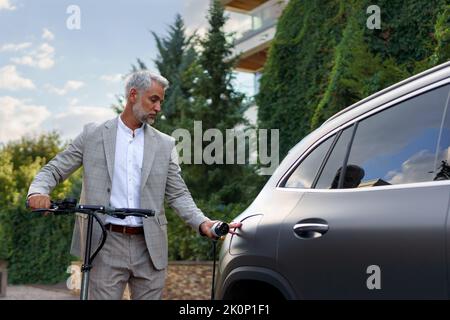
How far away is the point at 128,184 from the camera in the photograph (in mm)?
4359

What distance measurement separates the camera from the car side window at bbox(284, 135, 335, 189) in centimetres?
360

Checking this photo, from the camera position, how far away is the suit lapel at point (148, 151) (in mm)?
4373

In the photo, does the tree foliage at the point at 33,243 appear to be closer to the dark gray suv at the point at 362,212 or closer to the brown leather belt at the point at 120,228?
the brown leather belt at the point at 120,228

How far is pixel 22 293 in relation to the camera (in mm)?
20844

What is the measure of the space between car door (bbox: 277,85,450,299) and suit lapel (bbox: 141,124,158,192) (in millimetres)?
1178

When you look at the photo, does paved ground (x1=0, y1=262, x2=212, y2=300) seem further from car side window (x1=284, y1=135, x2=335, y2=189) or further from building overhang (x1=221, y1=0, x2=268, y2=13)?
building overhang (x1=221, y1=0, x2=268, y2=13)

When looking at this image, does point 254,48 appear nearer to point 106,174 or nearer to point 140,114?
point 140,114

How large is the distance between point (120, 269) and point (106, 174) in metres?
0.55

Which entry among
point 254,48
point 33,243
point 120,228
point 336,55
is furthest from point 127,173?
point 254,48

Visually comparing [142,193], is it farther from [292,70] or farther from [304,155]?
[292,70]

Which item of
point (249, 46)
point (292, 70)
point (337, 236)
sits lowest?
point (337, 236)

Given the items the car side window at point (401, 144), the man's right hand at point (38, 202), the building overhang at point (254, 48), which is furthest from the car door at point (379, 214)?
the building overhang at point (254, 48)

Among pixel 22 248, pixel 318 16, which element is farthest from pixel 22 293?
pixel 318 16
